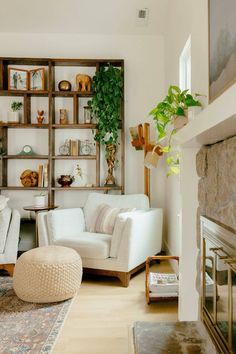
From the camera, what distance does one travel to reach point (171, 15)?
3.56m

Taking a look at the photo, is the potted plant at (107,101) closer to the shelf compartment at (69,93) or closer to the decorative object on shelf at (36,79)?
the shelf compartment at (69,93)

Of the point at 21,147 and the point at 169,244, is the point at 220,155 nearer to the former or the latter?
the point at 169,244

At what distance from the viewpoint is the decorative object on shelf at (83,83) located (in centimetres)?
409

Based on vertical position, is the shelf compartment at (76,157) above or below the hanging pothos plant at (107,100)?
below

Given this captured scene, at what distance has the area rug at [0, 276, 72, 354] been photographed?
1.94m

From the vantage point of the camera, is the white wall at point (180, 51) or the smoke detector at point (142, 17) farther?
the smoke detector at point (142, 17)

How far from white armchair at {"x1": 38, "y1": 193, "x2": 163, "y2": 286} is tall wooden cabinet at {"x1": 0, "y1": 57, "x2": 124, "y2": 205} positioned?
1.95ft

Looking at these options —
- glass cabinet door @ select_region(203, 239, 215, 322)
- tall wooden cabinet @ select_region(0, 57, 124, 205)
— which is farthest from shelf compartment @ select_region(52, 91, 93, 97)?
glass cabinet door @ select_region(203, 239, 215, 322)

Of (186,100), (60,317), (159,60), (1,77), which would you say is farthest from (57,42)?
(60,317)

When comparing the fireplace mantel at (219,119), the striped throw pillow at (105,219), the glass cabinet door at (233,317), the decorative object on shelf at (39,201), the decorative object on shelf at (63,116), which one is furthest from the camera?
the decorative object on shelf at (63,116)

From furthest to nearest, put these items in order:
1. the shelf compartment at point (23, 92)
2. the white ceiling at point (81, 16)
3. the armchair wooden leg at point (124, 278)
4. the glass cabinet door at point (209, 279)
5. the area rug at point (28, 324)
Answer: the shelf compartment at point (23, 92), the white ceiling at point (81, 16), the armchair wooden leg at point (124, 278), the area rug at point (28, 324), the glass cabinet door at point (209, 279)

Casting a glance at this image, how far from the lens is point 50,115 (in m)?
4.08

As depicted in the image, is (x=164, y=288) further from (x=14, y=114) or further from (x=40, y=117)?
(x=14, y=114)

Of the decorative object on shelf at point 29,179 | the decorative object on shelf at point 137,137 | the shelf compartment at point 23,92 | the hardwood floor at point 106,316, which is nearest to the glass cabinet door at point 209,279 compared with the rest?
the hardwood floor at point 106,316
